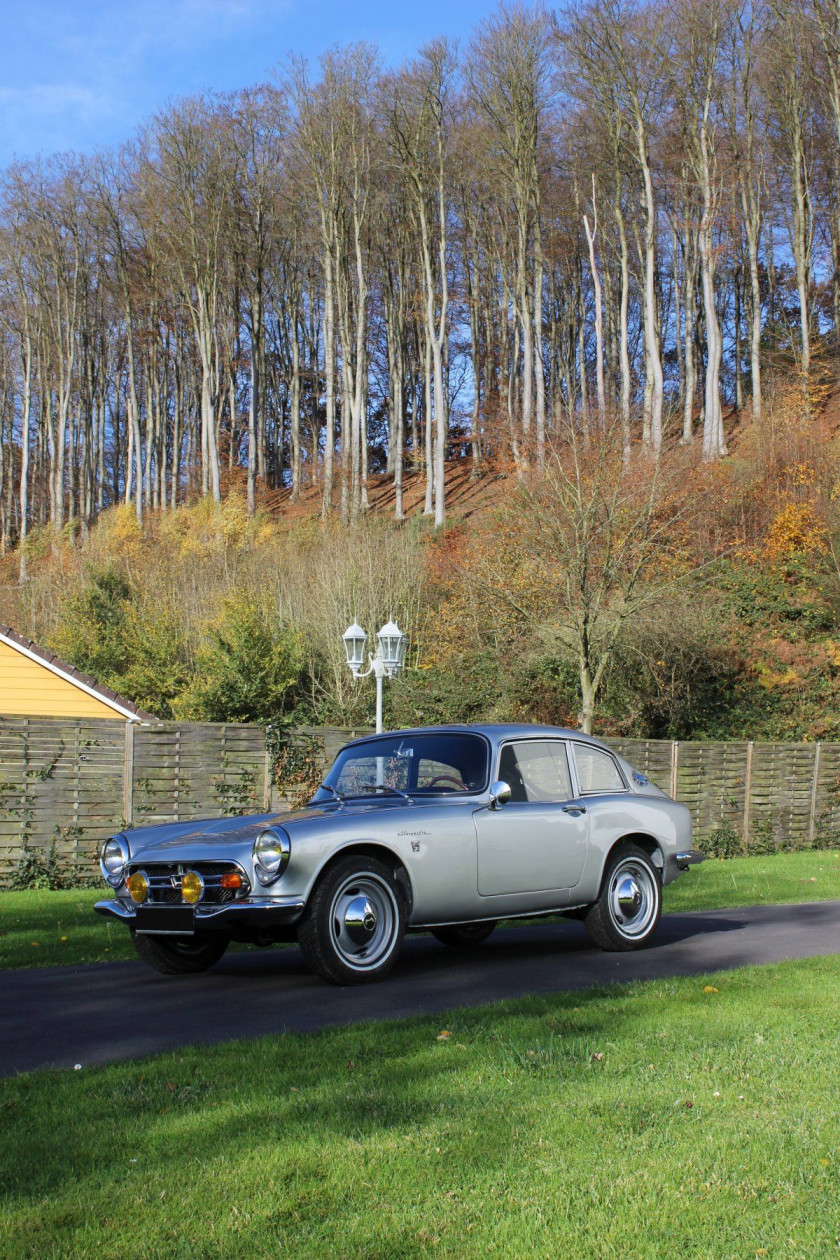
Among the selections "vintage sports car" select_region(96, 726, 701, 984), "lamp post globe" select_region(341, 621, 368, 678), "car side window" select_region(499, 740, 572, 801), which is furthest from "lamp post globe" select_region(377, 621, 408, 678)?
"car side window" select_region(499, 740, 572, 801)

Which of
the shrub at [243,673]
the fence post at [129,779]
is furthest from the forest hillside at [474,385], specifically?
the fence post at [129,779]

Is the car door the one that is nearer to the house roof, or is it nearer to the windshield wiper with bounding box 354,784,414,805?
the windshield wiper with bounding box 354,784,414,805

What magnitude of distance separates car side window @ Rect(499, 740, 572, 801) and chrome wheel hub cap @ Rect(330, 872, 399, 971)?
4.80 ft

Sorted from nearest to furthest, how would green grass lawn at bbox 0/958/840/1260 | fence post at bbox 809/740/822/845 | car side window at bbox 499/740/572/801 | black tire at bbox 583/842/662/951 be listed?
1. green grass lawn at bbox 0/958/840/1260
2. car side window at bbox 499/740/572/801
3. black tire at bbox 583/842/662/951
4. fence post at bbox 809/740/822/845

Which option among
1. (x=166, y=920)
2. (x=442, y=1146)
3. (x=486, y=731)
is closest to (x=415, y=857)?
(x=486, y=731)

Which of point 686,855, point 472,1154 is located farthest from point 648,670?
point 472,1154

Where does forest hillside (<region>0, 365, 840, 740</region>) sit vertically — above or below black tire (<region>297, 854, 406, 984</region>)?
above

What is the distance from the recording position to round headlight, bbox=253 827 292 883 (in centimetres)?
691

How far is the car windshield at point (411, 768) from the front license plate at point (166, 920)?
172 centimetres

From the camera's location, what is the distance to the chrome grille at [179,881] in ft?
23.1

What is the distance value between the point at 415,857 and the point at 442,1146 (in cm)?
341

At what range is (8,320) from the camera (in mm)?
55125

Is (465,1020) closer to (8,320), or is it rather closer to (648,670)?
(648,670)

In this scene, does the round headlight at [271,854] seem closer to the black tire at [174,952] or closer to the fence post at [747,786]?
the black tire at [174,952]
